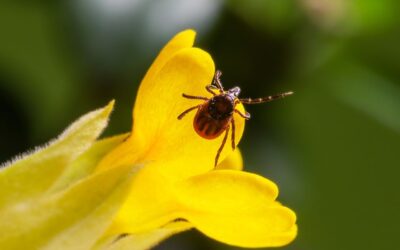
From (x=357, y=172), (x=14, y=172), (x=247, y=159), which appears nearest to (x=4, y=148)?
(x=247, y=159)

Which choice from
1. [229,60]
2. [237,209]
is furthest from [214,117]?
[229,60]

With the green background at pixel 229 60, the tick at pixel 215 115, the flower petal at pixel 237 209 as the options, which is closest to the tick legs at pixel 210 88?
the tick at pixel 215 115

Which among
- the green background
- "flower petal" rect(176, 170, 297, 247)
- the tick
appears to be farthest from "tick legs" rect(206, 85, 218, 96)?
the green background

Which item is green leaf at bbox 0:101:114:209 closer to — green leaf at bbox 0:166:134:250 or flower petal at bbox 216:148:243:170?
green leaf at bbox 0:166:134:250

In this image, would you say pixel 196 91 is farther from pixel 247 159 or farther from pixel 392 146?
pixel 392 146

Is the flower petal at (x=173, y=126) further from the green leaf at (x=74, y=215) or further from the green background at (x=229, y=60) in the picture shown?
the green background at (x=229, y=60)
